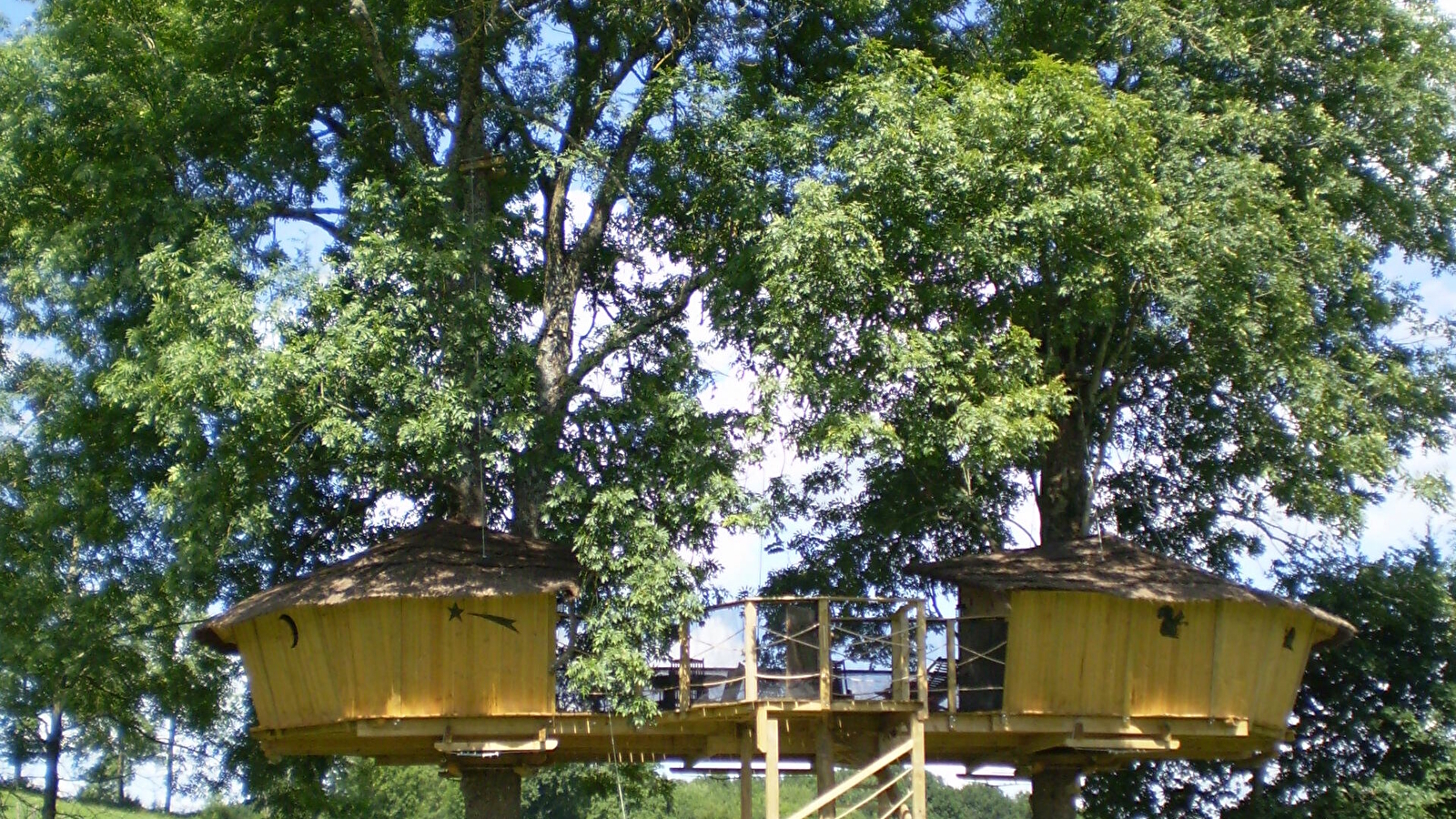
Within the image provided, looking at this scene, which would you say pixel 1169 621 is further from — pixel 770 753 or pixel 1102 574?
pixel 770 753

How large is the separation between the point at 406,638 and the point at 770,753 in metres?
4.24

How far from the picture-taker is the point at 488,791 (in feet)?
60.4

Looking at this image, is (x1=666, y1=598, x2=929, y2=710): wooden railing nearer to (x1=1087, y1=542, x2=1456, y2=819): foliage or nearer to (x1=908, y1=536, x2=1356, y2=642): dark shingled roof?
(x1=908, y1=536, x2=1356, y2=642): dark shingled roof

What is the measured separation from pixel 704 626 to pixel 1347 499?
855cm

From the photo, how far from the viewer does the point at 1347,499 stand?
58.9ft

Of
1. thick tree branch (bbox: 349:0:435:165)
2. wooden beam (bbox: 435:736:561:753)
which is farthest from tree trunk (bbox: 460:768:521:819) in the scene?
thick tree branch (bbox: 349:0:435:165)

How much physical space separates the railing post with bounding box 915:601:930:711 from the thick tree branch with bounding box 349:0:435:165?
9080 millimetres

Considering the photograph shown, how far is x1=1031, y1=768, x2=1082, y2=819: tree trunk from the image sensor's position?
1944 cm

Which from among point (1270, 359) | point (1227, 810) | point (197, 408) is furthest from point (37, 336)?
point (1227, 810)

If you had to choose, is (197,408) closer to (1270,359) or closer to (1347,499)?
(1270,359)

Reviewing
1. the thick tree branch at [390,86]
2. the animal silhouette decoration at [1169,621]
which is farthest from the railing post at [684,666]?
the thick tree branch at [390,86]

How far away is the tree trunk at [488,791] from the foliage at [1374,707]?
1059 cm

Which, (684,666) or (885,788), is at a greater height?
(684,666)

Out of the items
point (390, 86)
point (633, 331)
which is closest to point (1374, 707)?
point (633, 331)
